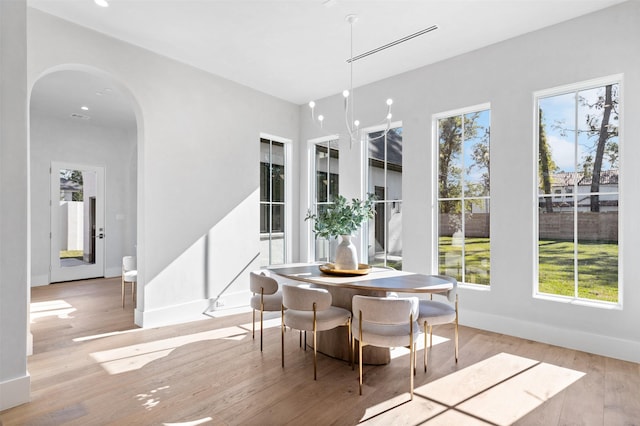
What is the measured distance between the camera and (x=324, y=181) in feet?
19.1

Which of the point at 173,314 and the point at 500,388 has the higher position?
the point at 173,314

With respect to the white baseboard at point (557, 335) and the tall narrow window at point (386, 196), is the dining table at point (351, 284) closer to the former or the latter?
the white baseboard at point (557, 335)

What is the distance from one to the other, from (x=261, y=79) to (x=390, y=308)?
3.91 meters

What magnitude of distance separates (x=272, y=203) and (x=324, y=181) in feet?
3.19

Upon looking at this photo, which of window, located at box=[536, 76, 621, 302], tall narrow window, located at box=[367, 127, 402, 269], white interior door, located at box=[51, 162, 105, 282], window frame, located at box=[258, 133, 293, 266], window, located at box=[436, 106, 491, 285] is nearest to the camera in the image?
window, located at box=[536, 76, 621, 302]

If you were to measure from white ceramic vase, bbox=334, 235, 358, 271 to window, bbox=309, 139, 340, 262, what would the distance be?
2.35 m

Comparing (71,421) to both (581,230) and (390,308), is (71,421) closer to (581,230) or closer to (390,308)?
(390,308)

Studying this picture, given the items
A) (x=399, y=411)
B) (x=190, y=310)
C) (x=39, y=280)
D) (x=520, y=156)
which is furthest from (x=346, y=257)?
(x=39, y=280)

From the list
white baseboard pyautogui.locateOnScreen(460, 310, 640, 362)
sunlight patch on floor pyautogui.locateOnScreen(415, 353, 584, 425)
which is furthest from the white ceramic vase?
white baseboard pyautogui.locateOnScreen(460, 310, 640, 362)

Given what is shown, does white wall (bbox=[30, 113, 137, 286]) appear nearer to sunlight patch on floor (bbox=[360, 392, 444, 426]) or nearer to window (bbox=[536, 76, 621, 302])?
sunlight patch on floor (bbox=[360, 392, 444, 426])

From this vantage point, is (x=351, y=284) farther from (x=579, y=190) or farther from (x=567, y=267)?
(x=579, y=190)
